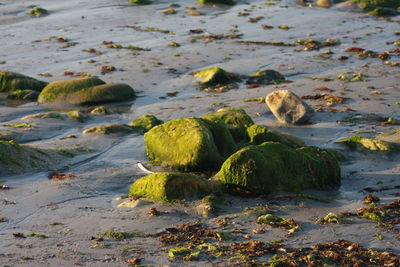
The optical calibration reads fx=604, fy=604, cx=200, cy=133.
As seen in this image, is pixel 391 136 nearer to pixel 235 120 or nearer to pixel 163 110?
pixel 235 120

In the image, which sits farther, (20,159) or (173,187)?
(20,159)

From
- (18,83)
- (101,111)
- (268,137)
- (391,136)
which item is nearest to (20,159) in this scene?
(101,111)

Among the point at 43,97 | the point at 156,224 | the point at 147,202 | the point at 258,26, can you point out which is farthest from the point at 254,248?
the point at 258,26

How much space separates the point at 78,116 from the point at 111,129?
1.17 metres

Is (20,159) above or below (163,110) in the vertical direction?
above

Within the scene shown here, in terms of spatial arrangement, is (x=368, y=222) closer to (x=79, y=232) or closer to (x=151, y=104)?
(x=79, y=232)

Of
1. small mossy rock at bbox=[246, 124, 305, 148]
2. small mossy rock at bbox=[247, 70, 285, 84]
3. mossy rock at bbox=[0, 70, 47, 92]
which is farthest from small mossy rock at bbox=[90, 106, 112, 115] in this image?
small mossy rock at bbox=[246, 124, 305, 148]

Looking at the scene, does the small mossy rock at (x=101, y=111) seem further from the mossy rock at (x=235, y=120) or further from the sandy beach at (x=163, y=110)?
the mossy rock at (x=235, y=120)

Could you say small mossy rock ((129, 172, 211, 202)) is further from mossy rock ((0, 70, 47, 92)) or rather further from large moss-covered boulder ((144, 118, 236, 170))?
mossy rock ((0, 70, 47, 92))

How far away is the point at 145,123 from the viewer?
9602 mm

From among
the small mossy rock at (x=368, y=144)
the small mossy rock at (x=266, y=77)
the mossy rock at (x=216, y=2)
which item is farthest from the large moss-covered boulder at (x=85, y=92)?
the mossy rock at (x=216, y=2)

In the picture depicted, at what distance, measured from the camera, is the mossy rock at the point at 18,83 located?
40.1 ft

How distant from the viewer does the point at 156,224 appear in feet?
19.6

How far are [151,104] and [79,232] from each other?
5.62 m
